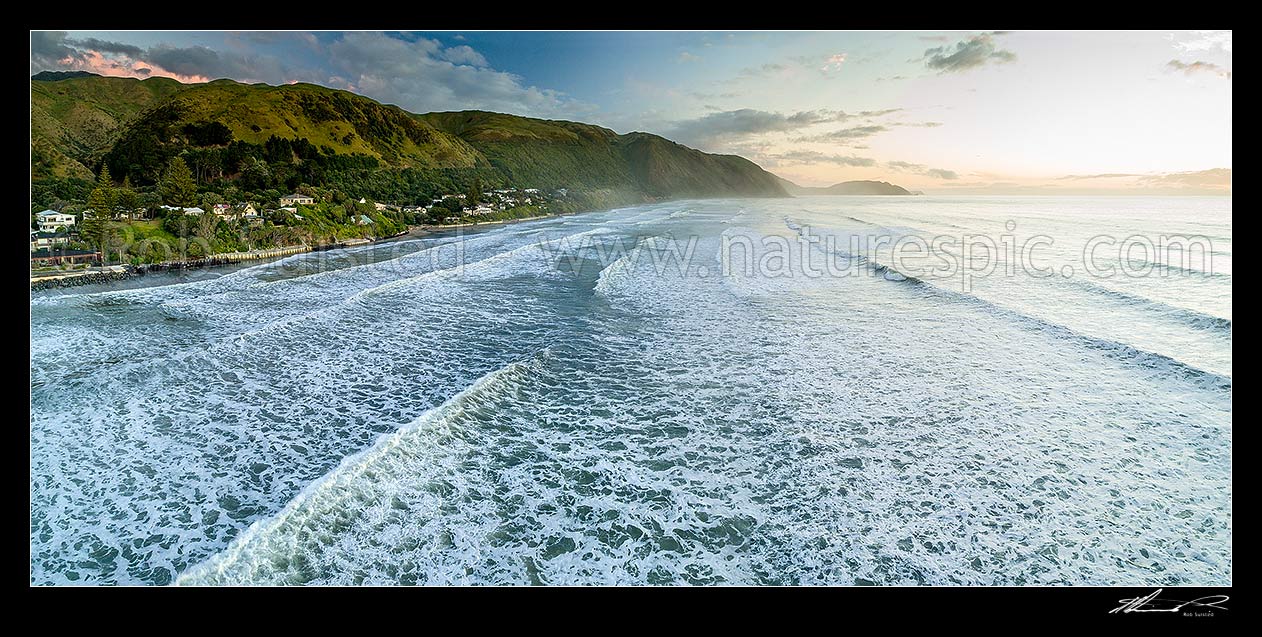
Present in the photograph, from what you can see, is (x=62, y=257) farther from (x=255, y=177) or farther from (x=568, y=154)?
(x=568, y=154)

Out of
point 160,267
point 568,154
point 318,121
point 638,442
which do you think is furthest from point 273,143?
point 638,442

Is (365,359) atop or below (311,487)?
atop

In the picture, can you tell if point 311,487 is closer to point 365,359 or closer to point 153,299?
point 365,359
